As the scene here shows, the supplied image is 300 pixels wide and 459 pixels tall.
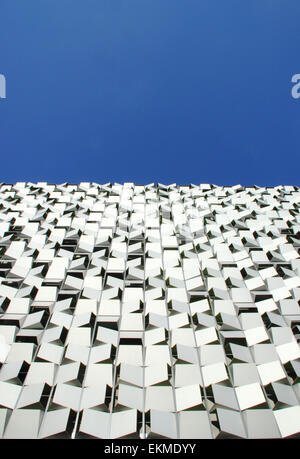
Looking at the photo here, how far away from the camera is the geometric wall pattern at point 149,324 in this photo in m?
6.37

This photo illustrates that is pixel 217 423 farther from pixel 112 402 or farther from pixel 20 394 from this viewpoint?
pixel 20 394

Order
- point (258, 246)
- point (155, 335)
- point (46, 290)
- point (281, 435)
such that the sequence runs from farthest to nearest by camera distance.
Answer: point (258, 246), point (46, 290), point (155, 335), point (281, 435)

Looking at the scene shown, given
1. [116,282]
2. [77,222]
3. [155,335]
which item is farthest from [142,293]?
[77,222]

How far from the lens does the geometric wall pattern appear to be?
637 centimetres

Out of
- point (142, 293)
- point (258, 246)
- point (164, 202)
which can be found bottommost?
point (142, 293)

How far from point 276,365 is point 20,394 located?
5.13 metres

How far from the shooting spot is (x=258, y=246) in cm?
1252

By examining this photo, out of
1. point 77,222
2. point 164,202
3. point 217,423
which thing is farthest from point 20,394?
point 164,202

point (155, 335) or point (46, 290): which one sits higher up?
point (46, 290)

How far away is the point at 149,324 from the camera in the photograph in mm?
8547

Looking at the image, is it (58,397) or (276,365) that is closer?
(58,397)

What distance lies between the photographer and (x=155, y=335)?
820 centimetres
